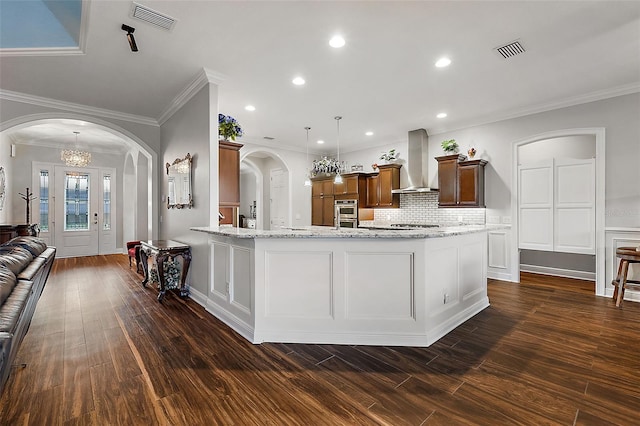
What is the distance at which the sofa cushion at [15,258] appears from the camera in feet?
6.68

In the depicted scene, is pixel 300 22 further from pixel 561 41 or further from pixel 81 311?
pixel 81 311

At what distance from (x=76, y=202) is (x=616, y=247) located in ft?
36.5

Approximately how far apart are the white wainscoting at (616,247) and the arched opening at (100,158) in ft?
24.3

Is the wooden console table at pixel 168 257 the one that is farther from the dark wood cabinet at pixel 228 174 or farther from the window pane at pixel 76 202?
the window pane at pixel 76 202

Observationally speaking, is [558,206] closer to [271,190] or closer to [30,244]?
[271,190]

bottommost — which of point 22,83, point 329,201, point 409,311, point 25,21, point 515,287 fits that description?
point 515,287

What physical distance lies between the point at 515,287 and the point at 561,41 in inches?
137

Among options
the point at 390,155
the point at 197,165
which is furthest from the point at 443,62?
the point at 390,155

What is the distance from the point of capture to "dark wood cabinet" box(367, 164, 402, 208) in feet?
22.5

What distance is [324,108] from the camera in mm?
5000

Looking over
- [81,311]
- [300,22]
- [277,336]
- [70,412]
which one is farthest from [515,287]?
[81,311]

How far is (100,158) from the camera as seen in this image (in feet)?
26.0

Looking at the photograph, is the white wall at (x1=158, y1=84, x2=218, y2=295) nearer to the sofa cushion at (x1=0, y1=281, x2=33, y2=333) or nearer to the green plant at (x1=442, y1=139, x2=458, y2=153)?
the sofa cushion at (x1=0, y1=281, x2=33, y2=333)

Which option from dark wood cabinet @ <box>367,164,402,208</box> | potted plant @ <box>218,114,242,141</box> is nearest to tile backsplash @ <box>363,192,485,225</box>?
dark wood cabinet @ <box>367,164,402,208</box>
